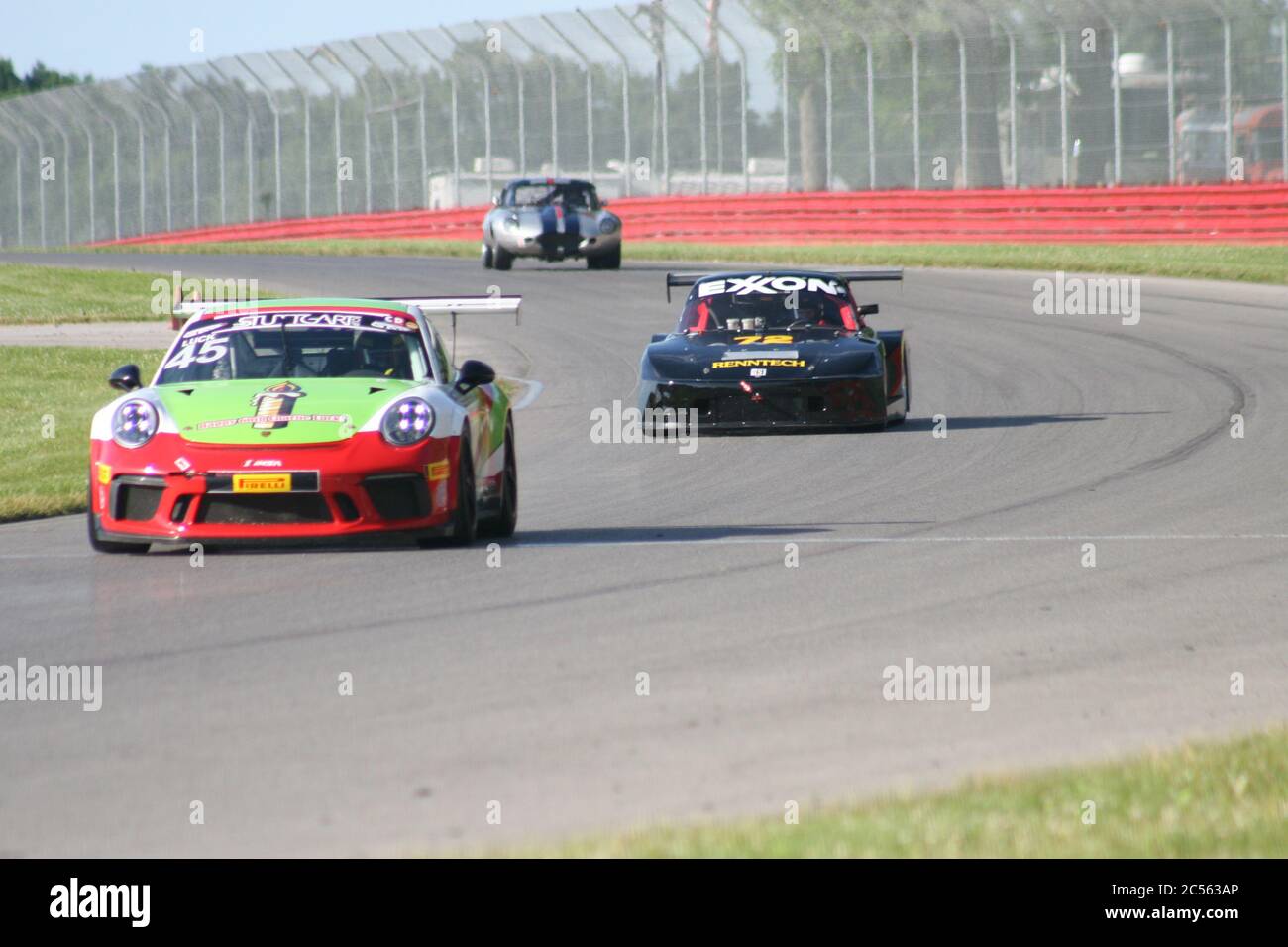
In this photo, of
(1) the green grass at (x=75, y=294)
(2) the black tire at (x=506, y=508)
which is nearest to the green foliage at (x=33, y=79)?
(1) the green grass at (x=75, y=294)

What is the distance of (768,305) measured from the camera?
16578 mm

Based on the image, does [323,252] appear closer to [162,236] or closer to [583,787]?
[162,236]

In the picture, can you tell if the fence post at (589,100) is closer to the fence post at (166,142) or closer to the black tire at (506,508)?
the fence post at (166,142)

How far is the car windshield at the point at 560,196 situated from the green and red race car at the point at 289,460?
78.8 feet

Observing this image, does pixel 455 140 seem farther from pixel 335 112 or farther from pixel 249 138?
pixel 249 138

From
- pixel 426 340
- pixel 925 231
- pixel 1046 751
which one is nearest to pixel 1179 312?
pixel 925 231

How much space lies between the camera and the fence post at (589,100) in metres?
44.7


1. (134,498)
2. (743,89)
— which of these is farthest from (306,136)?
(134,498)

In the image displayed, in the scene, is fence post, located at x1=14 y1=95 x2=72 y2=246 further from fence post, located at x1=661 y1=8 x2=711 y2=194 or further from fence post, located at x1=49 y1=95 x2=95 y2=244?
fence post, located at x1=661 y1=8 x2=711 y2=194

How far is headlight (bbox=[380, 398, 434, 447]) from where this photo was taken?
32.3 feet
